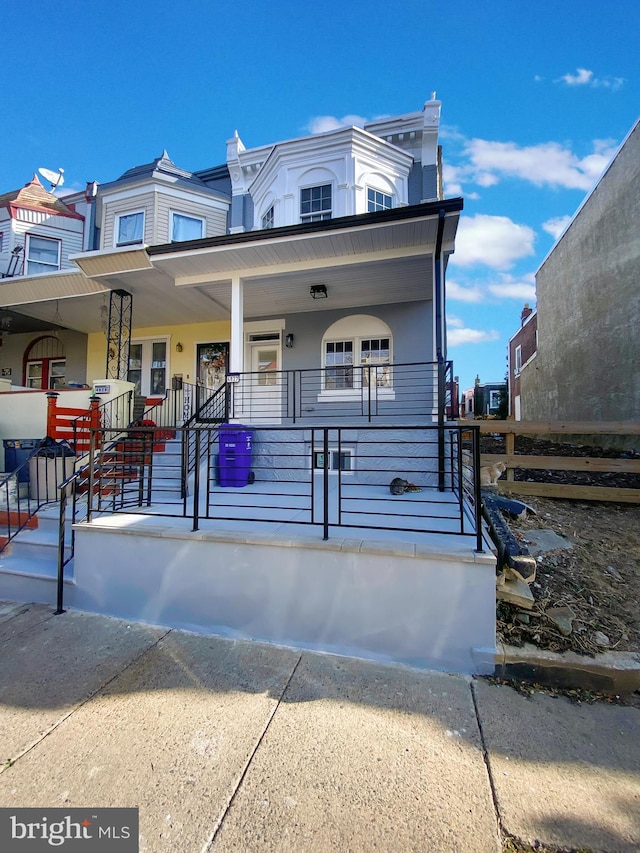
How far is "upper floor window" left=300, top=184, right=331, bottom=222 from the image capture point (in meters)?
8.59

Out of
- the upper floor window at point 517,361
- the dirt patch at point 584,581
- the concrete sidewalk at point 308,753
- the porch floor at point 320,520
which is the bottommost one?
the concrete sidewalk at point 308,753

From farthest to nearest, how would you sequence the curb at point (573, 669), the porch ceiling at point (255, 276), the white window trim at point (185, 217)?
the white window trim at point (185, 217) → the porch ceiling at point (255, 276) → the curb at point (573, 669)

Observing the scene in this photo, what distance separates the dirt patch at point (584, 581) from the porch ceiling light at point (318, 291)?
5.10 meters

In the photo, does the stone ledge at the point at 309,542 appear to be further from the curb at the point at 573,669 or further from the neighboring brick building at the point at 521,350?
the neighboring brick building at the point at 521,350

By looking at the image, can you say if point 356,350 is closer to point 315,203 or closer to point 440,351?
point 440,351

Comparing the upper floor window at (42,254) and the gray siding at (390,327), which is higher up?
the upper floor window at (42,254)

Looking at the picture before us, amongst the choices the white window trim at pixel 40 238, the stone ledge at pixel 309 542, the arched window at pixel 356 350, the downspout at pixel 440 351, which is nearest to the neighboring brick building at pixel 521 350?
the arched window at pixel 356 350

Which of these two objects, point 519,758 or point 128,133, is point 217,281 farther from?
point 519,758

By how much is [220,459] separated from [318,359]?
3.46m

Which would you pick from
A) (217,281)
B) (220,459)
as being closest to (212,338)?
(217,281)

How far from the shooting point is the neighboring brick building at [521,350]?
17750 mm

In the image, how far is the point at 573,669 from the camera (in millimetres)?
2586

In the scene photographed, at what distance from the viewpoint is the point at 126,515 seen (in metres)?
4.07

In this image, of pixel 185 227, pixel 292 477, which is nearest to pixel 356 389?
pixel 292 477
